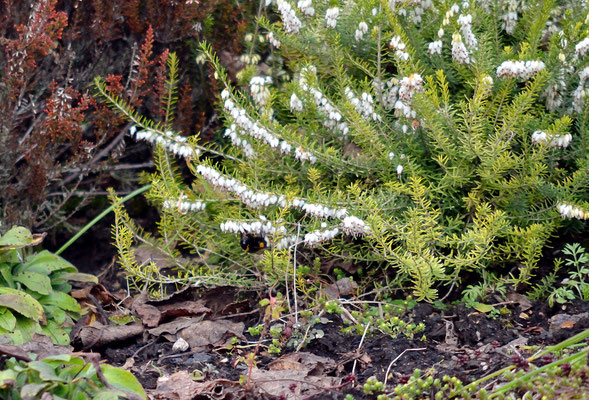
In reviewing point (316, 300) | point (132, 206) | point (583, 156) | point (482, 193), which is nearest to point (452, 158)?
point (482, 193)

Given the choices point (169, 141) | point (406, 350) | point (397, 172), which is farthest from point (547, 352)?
point (169, 141)

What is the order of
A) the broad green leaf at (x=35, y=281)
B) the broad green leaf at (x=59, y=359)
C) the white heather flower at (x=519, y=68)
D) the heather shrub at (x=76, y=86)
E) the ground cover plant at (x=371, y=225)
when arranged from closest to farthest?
the broad green leaf at (x=59, y=359), the ground cover plant at (x=371, y=225), the white heather flower at (x=519, y=68), the broad green leaf at (x=35, y=281), the heather shrub at (x=76, y=86)

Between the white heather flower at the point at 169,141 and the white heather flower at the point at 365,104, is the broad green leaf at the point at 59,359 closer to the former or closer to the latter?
the white heather flower at the point at 169,141

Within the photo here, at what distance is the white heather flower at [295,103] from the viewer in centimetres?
321

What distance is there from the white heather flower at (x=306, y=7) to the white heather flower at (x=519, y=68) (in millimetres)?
962

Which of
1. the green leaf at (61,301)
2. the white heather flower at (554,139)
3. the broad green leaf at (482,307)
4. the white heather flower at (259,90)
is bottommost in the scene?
the green leaf at (61,301)

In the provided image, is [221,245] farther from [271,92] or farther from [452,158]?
[452,158]

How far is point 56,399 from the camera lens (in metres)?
2.01

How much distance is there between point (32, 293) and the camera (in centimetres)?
305

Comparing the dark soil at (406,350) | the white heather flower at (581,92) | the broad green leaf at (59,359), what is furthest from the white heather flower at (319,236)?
the white heather flower at (581,92)

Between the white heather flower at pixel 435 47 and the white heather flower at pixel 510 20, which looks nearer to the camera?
the white heather flower at pixel 435 47

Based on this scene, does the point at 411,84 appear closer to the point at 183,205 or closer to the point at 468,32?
the point at 468,32

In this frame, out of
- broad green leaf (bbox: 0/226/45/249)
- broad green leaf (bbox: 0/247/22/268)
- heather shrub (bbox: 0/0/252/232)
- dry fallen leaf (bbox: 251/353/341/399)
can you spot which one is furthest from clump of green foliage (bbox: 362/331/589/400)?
heather shrub (bbox: 0/0/252/232)

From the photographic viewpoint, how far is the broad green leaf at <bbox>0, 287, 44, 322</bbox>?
277cm
